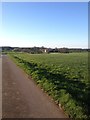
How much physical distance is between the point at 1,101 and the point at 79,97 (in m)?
3.15

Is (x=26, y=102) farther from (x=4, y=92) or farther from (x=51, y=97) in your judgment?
(x=4, y=92)

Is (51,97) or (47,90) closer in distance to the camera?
(51,97)

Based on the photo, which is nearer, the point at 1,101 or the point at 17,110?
the point at 17,110

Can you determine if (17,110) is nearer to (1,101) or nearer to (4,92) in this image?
(1,101)

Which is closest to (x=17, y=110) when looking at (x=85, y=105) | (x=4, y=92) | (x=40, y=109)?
(x=40, y=109)

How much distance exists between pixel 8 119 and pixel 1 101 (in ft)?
8.77

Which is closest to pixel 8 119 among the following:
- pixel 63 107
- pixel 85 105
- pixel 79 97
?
pixel 63 107

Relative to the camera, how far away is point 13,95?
12.2 m

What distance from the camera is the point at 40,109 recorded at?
9562 mm

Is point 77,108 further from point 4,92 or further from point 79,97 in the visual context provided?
point 4,92

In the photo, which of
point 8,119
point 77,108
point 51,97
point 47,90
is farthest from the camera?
point 47,90

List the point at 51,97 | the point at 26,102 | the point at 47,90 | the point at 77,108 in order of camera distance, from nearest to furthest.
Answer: the point at 77,108, the point at 26,102, the point at 51,97, the point at 47,90

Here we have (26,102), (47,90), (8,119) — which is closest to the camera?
(8,119)

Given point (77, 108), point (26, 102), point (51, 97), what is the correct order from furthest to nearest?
point (51, 97), point (26, 102), point (77, 108)
